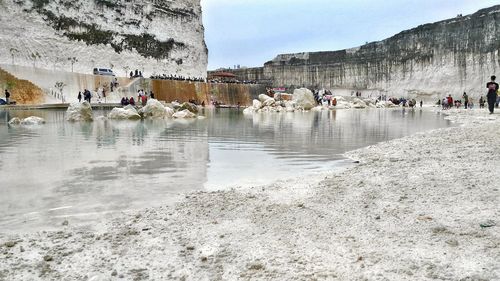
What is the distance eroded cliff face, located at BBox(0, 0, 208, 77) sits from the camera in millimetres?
45375

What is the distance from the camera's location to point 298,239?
320 cm

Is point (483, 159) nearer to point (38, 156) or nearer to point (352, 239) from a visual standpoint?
point (352, 239)

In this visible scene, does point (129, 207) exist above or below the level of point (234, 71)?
below

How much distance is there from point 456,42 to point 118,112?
46.6 meters

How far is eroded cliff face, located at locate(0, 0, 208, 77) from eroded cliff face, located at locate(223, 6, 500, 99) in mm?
15074

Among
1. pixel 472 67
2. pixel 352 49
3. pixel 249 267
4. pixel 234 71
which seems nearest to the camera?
pixel 249 267

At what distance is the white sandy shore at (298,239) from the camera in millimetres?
2656

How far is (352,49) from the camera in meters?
66.4

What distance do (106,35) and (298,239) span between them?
185 feet

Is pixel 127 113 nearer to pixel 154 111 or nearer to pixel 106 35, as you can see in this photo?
pixel 154 111

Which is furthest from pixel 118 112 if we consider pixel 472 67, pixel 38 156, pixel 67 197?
pixel 472 67

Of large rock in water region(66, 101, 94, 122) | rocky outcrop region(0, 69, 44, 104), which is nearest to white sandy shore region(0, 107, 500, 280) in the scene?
large rock in water region(66, 101, 94, 122)

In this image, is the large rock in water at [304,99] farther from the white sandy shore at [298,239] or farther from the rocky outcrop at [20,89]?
the white sandy shore at [298,239]

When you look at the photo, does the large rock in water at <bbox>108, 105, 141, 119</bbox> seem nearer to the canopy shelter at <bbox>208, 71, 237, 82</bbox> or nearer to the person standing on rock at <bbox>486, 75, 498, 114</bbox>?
the person standing on rock at <bbox>486, 75, 498, 114</bbox>
